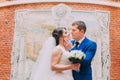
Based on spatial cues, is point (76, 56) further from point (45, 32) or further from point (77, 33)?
point (45, 32)

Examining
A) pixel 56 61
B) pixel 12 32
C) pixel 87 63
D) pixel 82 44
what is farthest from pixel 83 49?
pixel 12 32

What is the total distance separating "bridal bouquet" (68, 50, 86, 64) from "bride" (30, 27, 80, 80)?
77mm

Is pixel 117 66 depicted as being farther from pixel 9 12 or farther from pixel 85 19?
pixel 9 12

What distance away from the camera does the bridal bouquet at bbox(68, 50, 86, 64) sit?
445cm

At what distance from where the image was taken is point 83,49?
4664 mm

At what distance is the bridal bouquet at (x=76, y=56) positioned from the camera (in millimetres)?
4453

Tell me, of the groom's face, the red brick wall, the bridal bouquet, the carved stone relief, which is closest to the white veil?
the groom's face

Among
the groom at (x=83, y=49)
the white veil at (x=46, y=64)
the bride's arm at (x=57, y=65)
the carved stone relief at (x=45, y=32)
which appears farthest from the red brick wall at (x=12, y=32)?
the bride's arm at (x=57, y=65)

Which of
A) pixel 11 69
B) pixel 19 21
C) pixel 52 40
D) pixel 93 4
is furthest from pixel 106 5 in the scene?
pixel 52 40

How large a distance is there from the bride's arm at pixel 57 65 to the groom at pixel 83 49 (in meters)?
0.13

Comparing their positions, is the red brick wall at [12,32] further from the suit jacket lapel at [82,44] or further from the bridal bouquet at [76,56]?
the bridal bouquet at [76,56]

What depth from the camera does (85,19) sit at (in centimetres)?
751

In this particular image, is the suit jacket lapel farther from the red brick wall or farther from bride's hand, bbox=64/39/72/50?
the red brick wall

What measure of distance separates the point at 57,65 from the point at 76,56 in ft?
A: 0.88
